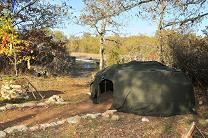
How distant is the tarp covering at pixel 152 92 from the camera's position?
13.1 metres

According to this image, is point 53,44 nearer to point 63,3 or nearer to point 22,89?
point 63,3

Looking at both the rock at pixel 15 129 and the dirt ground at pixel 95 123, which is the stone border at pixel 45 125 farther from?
the dirt ground at pixel 95 123

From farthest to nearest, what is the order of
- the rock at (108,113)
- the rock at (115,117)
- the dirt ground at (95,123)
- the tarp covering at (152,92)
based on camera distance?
the tarp covering at (152,92) < the rock at (108,113) < the rock at (115,117) < the dirt ground at (95,123)

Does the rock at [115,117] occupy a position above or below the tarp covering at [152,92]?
below

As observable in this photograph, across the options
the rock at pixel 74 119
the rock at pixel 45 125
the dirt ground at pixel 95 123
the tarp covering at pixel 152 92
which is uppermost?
the tarp covering at pixel 152 92

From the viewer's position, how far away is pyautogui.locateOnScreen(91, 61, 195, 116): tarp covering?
516 inches

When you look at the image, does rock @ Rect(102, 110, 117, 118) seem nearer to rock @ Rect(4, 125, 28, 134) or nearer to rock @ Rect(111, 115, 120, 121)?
rock @ Rect(111, 115, 120, 121)

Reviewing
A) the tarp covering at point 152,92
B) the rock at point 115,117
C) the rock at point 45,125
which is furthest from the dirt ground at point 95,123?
the tarp covering at point 152,92

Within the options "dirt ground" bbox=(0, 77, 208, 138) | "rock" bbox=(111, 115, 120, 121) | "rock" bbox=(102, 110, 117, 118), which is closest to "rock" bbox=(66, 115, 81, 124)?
"dirt ground" bbox=(0, 77, 208, 138)

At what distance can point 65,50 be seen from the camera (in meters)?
31.4

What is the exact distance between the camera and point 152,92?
1320 centimetres

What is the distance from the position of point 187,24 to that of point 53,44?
1593 cm

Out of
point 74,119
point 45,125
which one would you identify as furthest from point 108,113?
point 45,125

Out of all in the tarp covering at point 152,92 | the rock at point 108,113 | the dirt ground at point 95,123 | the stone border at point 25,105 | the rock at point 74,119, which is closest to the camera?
the dirt ground at point 95,123
